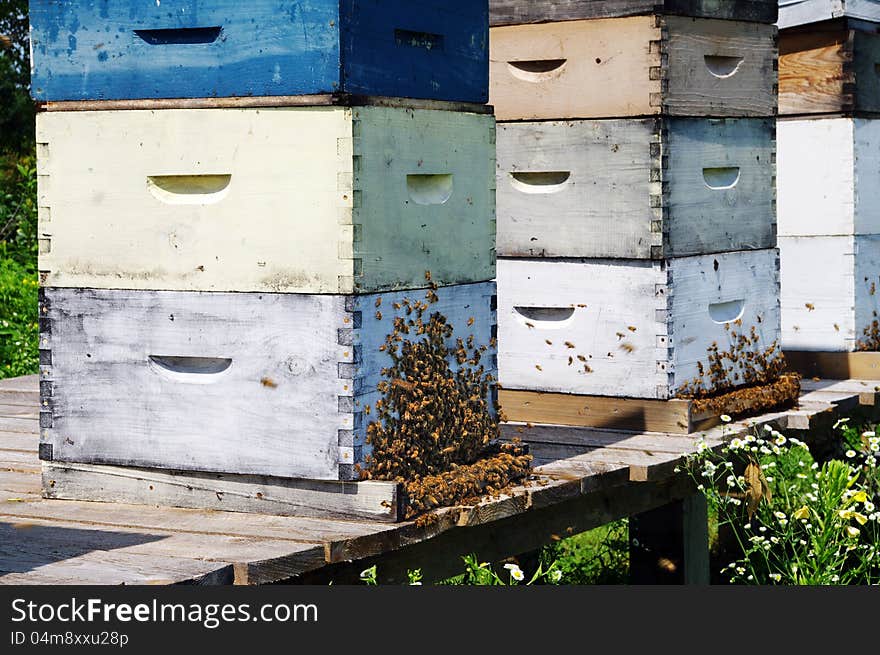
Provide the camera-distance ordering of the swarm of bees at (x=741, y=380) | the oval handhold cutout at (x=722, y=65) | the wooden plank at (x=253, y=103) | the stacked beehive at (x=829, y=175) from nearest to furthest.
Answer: the wooden plank at (x=253, y=103) → the swarm of bees at (x=741, y=380) → the oval handhold cutout at (x=722, y=65) → the stacked beehive at (x=829, y=175)

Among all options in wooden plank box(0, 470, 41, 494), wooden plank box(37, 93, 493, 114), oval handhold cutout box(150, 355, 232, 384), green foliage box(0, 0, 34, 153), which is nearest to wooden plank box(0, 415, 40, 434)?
wooden plank box(0, 470, 41, 494)

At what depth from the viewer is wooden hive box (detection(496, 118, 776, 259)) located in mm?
5512

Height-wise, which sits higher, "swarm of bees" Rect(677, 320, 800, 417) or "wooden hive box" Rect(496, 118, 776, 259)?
"wooden hive box" Rect(496, 118, 776, 259)

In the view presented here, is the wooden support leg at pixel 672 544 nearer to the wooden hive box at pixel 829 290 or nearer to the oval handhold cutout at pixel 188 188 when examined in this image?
the wooden hive box at pixel 829 290

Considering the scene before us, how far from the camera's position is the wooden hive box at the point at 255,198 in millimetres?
4012

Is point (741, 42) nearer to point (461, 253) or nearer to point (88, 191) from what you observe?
point (461, 253)

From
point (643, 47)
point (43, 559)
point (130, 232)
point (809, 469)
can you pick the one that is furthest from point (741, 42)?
point (43, 559)

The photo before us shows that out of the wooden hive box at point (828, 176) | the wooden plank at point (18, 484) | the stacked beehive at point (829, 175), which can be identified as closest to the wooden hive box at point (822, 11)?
the stacked beehive at point (829, 175)

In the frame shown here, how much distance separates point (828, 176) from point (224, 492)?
3.79 meters

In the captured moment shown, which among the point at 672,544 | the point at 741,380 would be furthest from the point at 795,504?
the point at 672,544

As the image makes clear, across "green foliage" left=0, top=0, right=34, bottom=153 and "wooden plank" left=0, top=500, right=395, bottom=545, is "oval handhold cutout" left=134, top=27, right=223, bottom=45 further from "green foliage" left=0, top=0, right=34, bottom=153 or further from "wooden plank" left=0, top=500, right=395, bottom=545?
"green foliage" left=0, top=0, right=34, bottom=153

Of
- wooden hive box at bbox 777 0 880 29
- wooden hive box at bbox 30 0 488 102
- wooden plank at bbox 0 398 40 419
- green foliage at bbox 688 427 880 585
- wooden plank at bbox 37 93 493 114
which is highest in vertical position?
wooden hive box at bbox 777 0 880 29

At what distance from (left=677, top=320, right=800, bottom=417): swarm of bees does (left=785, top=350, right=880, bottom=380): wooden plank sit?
0.83 metres

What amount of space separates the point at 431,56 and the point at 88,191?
1.08 metres
